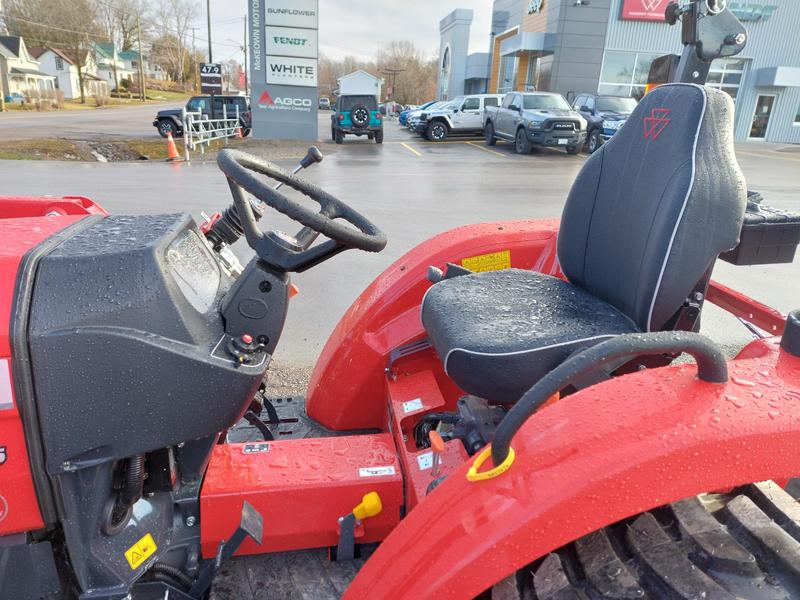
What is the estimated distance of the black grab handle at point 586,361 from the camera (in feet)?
2.94

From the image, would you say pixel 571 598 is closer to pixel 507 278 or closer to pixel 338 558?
pixel 338 558

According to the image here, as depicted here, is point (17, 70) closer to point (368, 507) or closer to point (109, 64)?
point (109, 64)

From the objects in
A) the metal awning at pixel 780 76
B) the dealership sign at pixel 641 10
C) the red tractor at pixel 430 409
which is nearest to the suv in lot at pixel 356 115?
the dealership sign at pixel 641 10

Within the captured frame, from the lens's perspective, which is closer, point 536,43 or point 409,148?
point 409,148

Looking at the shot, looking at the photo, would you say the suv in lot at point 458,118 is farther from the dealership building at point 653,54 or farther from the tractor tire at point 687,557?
the tractor tire at point 687,557

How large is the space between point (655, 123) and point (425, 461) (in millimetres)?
1254

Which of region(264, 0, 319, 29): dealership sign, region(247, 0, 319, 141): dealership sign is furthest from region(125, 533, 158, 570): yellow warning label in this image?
region(264, 0, 319, 29): dealership sign

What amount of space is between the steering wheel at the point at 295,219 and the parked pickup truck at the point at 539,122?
13.1 metres

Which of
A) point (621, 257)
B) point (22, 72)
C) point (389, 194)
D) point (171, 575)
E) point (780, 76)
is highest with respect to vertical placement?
point (780, 76)

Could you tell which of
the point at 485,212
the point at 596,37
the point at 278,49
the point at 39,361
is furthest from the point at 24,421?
the point at 596,37

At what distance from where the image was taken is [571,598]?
95cm

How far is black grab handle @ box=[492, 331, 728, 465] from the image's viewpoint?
0.90 m

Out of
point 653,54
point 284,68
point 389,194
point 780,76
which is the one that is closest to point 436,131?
point 284,68

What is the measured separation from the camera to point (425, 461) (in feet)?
5.11
